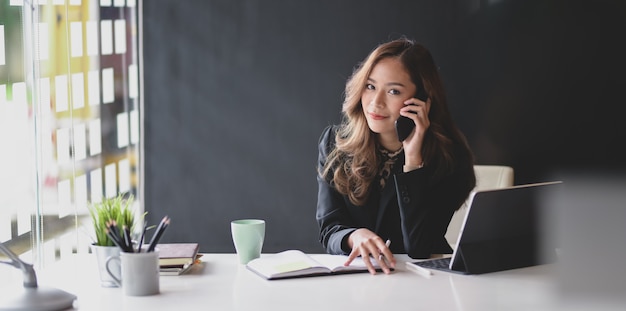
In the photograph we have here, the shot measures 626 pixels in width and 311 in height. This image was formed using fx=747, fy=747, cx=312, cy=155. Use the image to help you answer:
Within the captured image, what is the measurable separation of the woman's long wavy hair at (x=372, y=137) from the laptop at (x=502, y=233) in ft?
1.63

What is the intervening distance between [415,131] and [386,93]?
0.54ft

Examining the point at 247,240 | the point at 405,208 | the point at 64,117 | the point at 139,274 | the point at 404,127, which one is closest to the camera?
the point at 139,274

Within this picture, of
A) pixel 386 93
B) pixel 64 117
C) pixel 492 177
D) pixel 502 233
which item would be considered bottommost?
pixel 492 177

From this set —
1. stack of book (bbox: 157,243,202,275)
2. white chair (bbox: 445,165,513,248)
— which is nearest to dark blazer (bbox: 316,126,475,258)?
stack of book (bbox: 157,243,202,275)

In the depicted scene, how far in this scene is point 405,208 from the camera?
2389 mm

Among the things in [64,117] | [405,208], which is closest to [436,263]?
[405,208]

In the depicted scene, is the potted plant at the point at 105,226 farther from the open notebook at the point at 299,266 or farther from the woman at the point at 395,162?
the woman at the point at 395,162

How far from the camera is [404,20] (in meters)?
4.36

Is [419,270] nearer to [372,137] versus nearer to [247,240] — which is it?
[247,240]

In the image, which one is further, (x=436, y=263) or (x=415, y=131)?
(x=415, y=131)

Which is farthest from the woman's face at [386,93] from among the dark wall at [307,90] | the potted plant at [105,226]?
Result: the dark wall at [307,90]

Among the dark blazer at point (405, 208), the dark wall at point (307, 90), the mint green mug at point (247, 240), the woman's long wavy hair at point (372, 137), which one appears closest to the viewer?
the mint green mug at point (247, 240)

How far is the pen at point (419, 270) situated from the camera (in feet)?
6.34

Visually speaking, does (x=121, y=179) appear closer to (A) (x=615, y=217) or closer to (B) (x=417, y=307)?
(B) (x=417, y=307)
